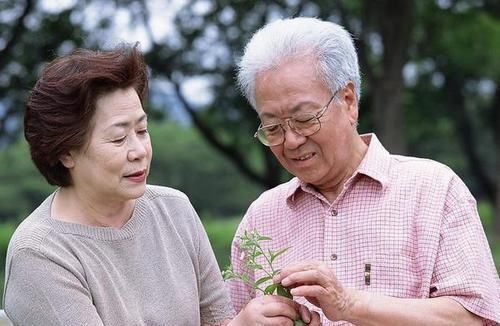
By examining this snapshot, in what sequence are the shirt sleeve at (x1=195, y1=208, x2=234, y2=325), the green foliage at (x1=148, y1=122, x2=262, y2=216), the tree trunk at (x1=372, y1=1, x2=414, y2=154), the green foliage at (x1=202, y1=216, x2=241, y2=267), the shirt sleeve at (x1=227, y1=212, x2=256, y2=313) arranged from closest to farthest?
the shirt sleeve at (x1=195, y1=208, x2=234, y2=325), the shirt sleeve at (x1=227, y1=212, x2=256, y2=313), the tree trunk at (x1=372, y1=1, x2=414, y2=154), the green foliage at (x1=202, y1=216, x2=241, y2=267), the green foliage at (x1=148, y1=122, x2=262, y2=216)

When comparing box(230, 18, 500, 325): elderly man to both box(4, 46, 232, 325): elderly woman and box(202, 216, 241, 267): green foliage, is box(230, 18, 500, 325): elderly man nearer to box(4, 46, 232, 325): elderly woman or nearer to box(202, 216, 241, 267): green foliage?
box(4, 46, 232, 325): elderly woman

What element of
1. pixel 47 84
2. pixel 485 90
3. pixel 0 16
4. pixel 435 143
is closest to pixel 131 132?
pixel 47 84

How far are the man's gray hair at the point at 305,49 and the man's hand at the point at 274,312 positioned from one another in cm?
66

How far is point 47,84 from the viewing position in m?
2.69

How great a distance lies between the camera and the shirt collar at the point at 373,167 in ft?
9.66

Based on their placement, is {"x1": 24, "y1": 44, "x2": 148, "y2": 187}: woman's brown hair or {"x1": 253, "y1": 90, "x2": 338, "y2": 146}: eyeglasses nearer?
{"x1": 24, "y1": 44, "x2": 148, "y2": 187}: woman's brown hair

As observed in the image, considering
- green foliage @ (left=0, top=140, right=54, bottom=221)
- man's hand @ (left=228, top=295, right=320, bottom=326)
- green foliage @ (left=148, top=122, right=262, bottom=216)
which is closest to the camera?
man's hand @ (left=228, top=295, right=320, bottom=326)

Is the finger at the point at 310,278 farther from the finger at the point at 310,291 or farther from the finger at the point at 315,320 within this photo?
the finger at the point at 315,320

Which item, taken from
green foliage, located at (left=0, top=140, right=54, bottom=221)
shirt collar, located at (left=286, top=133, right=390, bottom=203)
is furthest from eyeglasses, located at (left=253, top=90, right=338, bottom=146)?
green foliage, located at (left=0, top=140, right=54, bottom=221)

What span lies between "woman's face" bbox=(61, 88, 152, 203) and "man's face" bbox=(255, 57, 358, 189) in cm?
40

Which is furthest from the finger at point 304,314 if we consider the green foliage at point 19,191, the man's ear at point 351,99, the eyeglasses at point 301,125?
the green foliage at point 19,191

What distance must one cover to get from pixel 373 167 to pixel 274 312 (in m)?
0.60

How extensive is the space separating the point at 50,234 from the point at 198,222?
57 centimetres

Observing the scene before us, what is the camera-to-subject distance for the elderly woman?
261cm
